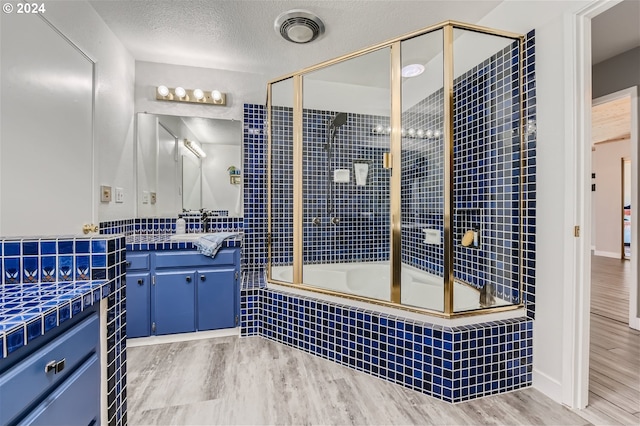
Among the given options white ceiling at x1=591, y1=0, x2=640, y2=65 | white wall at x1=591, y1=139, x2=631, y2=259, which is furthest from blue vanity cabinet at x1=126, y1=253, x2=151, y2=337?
white wall at x1=591, y1=139, x2=631, y2=259

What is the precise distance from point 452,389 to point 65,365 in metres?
1.72

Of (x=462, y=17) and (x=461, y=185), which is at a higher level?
(x=462, y=17)

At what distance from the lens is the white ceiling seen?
2.05 metres

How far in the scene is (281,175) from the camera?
8.65 feet

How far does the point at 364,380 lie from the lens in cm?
180

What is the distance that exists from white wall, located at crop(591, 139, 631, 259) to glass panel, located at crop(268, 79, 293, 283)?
21.7 ft

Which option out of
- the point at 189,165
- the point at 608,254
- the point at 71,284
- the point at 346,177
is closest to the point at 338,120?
the point at 346,177

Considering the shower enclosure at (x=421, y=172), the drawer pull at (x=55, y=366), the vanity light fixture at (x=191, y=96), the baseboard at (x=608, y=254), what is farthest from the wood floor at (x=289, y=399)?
the baseboard at (x=608, y=254)

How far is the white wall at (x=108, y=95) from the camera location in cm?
190

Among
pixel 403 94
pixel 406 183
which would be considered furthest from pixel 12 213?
pixel 403 94

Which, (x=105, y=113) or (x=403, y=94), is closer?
(x=403, y=94)

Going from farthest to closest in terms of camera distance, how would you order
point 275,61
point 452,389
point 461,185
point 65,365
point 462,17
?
1. point 275,61
2. point 462,17
3. point 461,185
4. point 452,389
5. point 65,365

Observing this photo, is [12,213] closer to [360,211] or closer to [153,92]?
[153,92]

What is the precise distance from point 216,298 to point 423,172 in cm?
191
